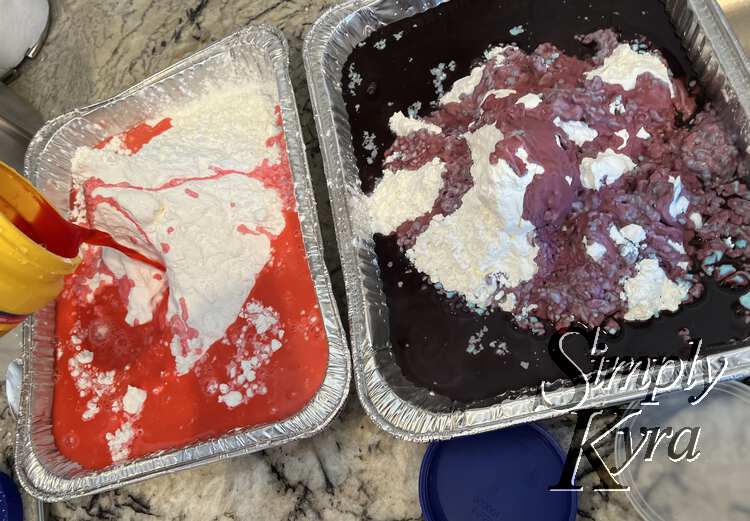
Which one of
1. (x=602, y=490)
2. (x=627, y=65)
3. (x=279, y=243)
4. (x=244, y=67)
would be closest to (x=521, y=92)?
(x=627, y=65)

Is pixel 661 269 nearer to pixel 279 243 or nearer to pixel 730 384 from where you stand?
pixel 730 384

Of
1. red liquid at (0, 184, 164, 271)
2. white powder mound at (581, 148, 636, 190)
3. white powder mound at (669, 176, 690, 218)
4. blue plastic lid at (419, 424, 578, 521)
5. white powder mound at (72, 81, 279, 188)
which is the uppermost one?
red liquid at (0, 184, 164, 271)

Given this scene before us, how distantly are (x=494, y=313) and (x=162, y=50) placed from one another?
58.3 inches

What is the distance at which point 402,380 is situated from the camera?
1.38 m

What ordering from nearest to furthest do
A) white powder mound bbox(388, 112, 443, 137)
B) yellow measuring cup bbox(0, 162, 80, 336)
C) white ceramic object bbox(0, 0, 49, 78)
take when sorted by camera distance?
yellow measuring cup bbox(0, 162, 80, 336) → white powder mound bbox(388, 112, 443, 137) → white ceramic object bbox(0, 0, 49, 78)

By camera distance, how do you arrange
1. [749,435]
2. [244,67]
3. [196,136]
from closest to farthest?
[749,435] < [196,136] < [244,67]

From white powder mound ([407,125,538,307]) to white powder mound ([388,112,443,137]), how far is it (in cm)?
14

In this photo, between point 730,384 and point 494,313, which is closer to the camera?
point 730,384

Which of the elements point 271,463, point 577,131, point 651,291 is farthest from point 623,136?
point 271,463

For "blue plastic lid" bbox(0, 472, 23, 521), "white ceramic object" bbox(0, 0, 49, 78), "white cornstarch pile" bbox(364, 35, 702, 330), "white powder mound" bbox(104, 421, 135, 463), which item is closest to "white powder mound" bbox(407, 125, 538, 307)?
"white cornstarch pile" bbox(364, 35, 702, 330)

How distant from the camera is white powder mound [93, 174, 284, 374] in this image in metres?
1.47

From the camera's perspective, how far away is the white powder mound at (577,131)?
1.33m

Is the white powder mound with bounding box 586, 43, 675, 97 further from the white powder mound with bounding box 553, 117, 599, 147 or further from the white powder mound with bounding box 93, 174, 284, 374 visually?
the white powder mound with bounding box 93, 174, 284, 374

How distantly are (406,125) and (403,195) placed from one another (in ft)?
0.71
